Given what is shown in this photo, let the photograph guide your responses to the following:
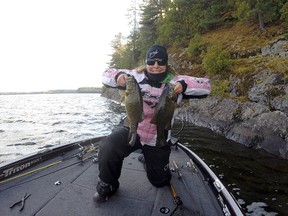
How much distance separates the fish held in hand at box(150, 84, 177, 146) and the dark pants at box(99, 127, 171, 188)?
0.48 m

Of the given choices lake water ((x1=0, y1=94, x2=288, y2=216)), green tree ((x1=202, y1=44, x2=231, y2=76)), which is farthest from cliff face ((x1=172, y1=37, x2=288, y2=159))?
green tree ((x1=202, y1=44, x2=231, y2=76))

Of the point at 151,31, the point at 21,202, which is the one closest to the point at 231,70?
the point at 21,202

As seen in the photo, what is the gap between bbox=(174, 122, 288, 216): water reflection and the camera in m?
6.33

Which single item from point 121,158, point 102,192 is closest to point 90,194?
point 102,192

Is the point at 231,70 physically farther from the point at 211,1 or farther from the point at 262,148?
the point at 211,1

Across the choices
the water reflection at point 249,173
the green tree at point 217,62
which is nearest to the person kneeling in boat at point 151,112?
the water reflection at point 249,173

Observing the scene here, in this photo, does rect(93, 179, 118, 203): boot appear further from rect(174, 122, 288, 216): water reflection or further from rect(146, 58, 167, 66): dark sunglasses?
rect(174, 122, 288, 216): water reflection

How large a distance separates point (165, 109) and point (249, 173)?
18.8 feet

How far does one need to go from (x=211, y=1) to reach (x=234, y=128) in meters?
22.7

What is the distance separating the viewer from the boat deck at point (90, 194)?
3730 mm

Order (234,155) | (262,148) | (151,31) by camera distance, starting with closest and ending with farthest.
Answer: (234,155), (262,148), (151,31)

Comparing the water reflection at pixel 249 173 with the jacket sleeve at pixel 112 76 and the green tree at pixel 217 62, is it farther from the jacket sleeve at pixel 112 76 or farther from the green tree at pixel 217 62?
the green tree at pixel 217 62

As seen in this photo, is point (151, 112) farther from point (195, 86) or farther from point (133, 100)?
point (195, 86)

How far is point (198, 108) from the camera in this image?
58.7 ft
